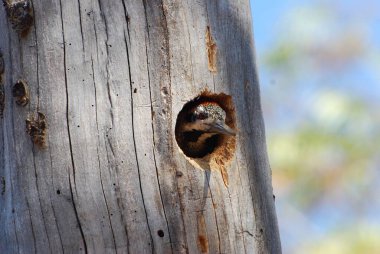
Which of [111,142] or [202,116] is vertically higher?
[202,116]

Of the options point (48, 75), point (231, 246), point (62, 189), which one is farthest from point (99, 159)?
point (231, 246)

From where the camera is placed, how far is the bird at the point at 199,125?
164 inches

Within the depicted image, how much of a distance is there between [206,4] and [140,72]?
54 cm

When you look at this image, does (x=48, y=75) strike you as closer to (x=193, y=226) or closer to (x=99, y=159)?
(x=99, y=159)

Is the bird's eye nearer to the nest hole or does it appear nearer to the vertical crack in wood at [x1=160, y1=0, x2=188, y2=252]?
the nest hole

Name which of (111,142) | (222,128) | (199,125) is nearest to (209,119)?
(222,128)

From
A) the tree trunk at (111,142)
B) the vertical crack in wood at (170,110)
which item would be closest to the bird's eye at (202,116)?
the tree trunk at (111,142)

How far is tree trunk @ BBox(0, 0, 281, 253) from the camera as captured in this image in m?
A: 3.81

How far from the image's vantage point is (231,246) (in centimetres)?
399

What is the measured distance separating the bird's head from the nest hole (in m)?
0.02

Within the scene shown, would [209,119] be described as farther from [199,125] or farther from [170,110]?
[170,110]

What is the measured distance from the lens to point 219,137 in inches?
173

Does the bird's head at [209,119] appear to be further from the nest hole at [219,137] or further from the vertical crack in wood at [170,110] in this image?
the vertical crack in wood at [170,110]

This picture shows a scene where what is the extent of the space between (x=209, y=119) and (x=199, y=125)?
199 mm
